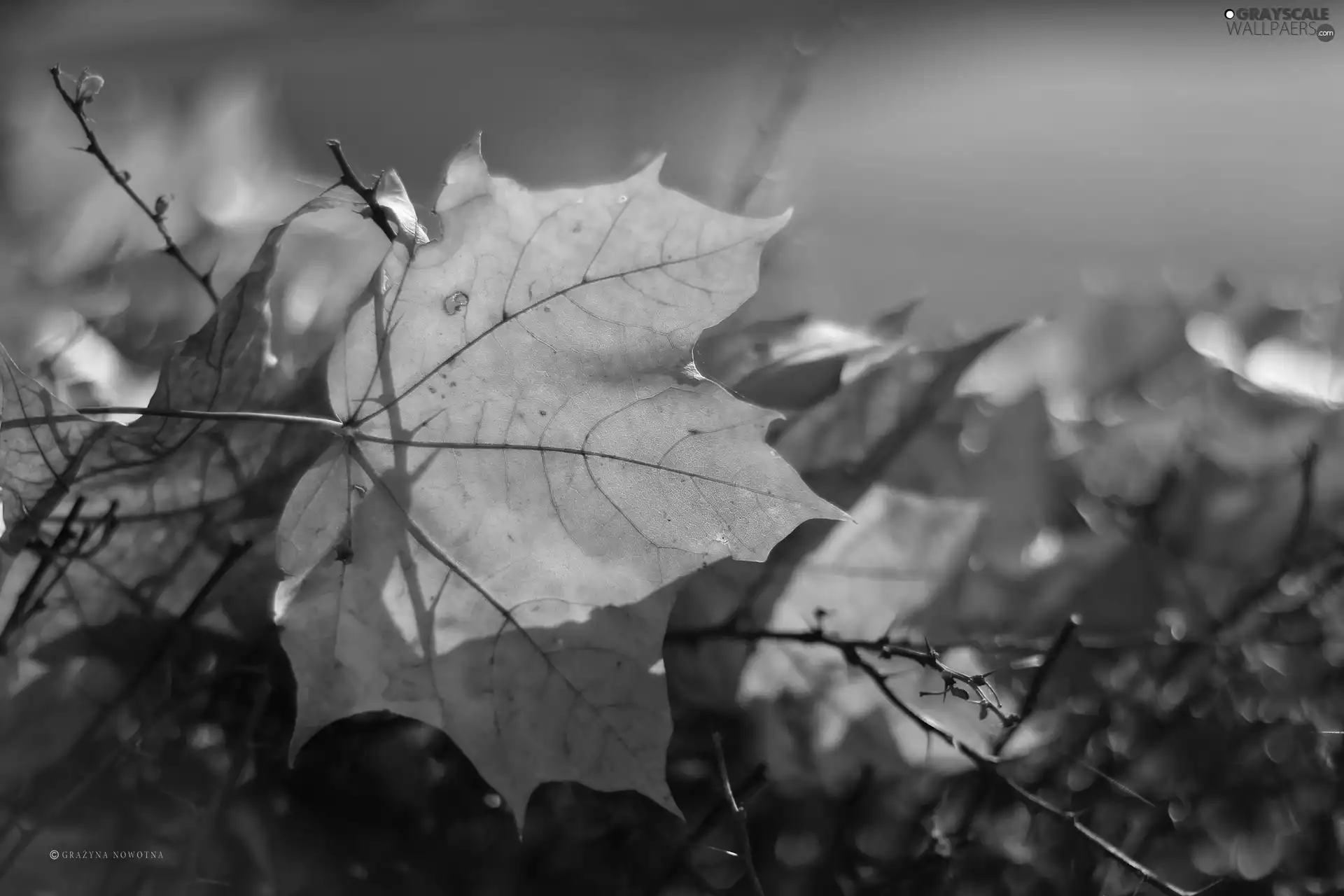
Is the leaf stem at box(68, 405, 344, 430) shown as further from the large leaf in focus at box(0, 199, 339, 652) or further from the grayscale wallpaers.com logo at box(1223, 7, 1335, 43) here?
the grayscale wallpaers.com logo at box(1223, 7, 1335, 43)

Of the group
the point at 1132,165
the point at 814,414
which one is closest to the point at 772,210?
the point at 814,414

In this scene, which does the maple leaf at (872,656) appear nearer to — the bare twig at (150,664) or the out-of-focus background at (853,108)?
the bare twig at (150,664)

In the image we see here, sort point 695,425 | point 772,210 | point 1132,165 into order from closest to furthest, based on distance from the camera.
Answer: point 695,425 < point 772,210 < point 1132,165

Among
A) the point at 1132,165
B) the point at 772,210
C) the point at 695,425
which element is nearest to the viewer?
the point at 695,425

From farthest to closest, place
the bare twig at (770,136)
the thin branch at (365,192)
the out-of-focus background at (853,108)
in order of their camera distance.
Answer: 1. the out-of-focus background at (853,108)
2. the bare twig at (770,136)
3. the thin branch at (365,192)

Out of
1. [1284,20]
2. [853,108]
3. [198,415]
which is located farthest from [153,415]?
[853,108]

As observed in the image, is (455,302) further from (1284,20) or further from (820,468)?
(1284,20)

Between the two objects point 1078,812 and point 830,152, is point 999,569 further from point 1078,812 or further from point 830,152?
point 830,152

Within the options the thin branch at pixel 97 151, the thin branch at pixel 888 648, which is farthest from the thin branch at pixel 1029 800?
the thin branch at pixel 97 151
